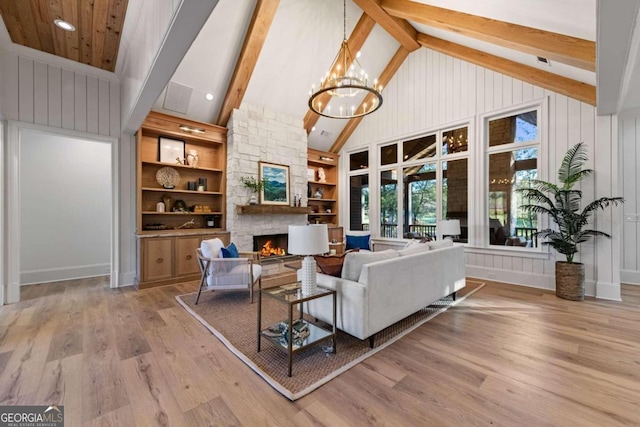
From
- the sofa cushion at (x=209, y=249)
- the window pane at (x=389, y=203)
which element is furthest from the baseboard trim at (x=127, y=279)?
the window pane at (x=389, y=203)

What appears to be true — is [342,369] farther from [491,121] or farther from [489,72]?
[489,72]

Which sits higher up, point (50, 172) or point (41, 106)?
point (41, 106)

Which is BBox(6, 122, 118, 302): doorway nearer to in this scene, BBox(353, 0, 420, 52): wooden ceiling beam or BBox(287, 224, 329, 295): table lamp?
BBox(287, 224, 329, 295): table lamp

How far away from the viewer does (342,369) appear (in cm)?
209

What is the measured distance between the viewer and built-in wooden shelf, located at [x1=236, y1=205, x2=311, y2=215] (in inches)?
206

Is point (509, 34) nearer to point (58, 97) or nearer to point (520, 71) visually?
A: point (520, 71)

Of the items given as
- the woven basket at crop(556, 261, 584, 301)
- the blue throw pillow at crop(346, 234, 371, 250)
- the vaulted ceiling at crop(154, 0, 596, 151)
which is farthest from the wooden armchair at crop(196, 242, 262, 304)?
the woven basket at crop(556, 261, 584, 301)

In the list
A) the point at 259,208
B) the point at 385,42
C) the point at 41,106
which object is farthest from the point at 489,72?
the point at 41,106

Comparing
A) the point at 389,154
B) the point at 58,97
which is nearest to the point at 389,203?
the point at 389,154

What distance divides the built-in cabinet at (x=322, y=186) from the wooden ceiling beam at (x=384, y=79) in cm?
48

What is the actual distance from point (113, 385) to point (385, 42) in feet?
22.2

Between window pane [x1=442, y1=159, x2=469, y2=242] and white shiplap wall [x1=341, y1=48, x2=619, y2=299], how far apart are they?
228 millimetres

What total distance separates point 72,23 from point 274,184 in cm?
368

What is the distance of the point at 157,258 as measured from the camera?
14.4 feet
